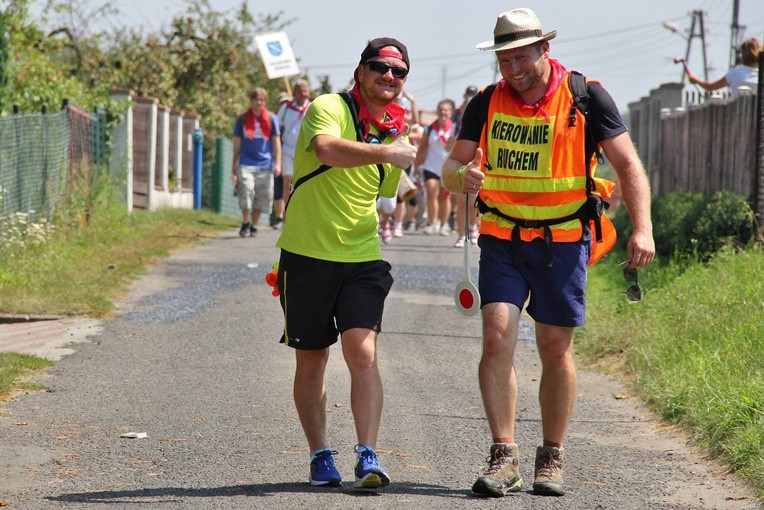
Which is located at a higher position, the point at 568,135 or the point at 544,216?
the point at 568,135

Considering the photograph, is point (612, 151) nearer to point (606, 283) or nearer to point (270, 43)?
point (606, 283)

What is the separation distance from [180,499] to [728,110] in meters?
10.9

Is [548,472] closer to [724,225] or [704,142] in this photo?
[724,225]

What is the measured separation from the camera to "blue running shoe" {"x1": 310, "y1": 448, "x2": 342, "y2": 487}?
217 inches

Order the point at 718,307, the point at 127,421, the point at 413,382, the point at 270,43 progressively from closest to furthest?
the point at 127,421, the point at 413,382, the point at 718,307, the point at 270,43

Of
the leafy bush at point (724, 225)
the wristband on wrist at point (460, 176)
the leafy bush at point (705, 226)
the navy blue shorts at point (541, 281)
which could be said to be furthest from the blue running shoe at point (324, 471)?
the leafy bush at point (724, 225)

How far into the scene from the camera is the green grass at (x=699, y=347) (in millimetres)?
6414

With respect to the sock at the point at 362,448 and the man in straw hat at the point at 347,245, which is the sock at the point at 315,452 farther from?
the sock at the point at 362,448

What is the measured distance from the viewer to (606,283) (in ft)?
43.0

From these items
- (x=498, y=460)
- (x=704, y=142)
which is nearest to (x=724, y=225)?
(x=704, y=142)

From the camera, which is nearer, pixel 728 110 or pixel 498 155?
pixel 498 155

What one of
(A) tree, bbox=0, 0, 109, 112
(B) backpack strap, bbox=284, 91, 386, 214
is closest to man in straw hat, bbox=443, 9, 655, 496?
(B) backpack strap, bbox=284, 91, 386, 214

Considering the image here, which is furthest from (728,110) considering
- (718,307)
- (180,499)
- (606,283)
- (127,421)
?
(180,499)

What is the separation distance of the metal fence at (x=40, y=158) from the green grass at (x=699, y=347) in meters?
5.86
